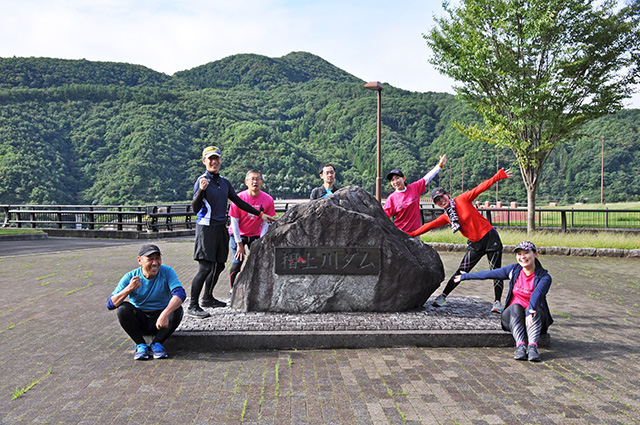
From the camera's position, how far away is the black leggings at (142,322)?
4.96 metres

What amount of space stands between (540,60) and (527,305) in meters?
13.6

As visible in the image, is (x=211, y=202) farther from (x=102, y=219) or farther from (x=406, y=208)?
(x=102, y=219)

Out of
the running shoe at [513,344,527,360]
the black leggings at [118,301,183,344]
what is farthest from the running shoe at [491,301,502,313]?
the black leggings at [118,301,183,344]

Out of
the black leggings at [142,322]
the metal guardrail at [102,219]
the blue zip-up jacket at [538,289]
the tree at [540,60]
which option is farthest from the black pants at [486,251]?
the metal guardrail at [102,219]

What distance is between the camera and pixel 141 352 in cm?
499

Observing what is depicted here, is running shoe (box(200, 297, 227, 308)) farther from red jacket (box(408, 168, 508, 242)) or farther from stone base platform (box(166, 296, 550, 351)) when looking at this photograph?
red jacket (box(408, 168, 508, 242))

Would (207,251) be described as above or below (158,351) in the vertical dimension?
above

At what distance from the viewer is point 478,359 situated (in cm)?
497

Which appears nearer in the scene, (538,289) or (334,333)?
(538,289)

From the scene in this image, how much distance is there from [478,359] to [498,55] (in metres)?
14.1

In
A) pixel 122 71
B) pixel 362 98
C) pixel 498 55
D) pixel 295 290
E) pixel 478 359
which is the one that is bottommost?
pixel 478 359

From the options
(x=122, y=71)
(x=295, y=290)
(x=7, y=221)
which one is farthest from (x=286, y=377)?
(x=122, y=71)

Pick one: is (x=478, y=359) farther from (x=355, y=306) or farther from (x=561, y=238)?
(x=561, y=238)

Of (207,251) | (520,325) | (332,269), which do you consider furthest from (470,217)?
(207,251)
